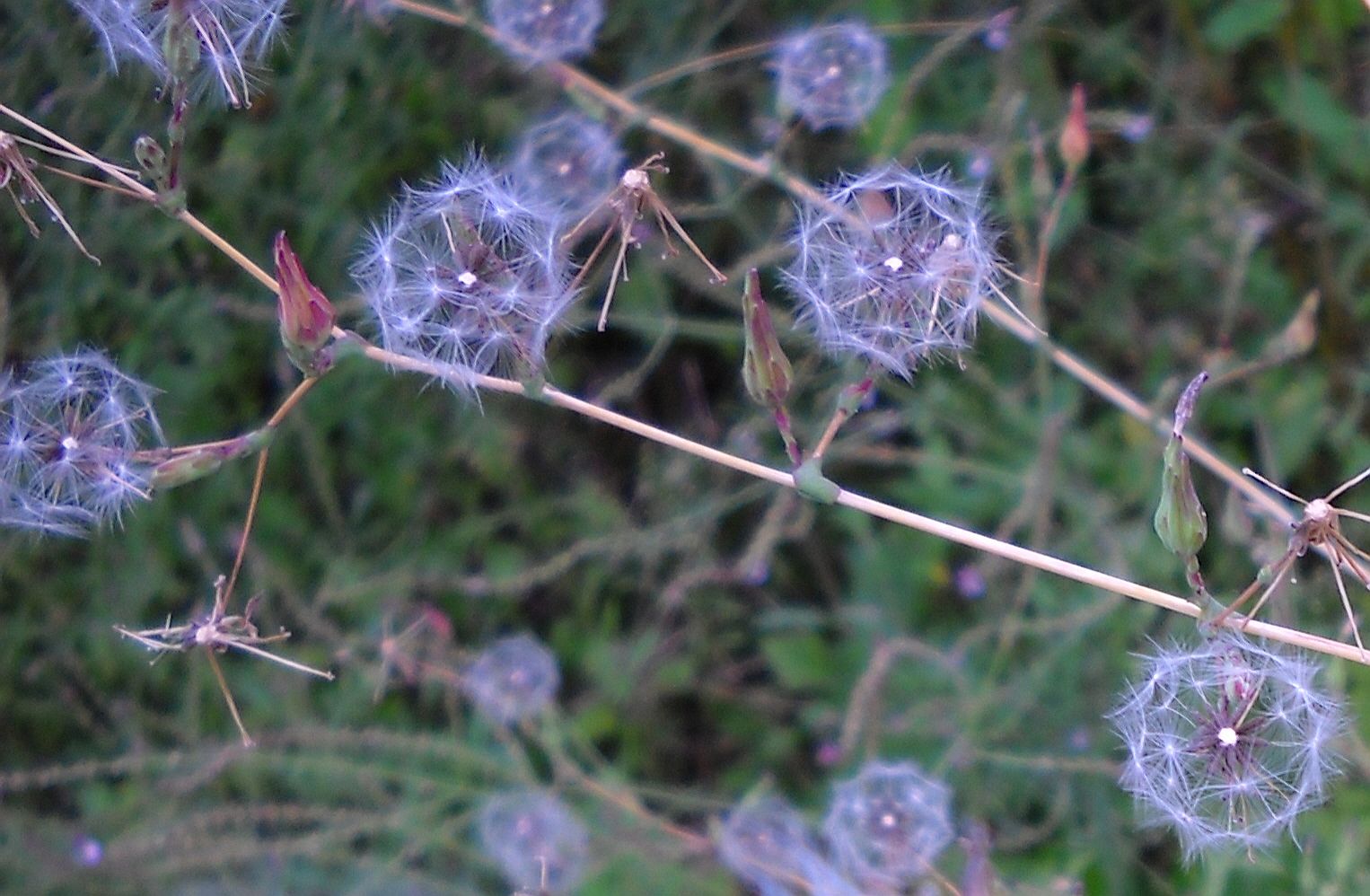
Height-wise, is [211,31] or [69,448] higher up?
[211,31]

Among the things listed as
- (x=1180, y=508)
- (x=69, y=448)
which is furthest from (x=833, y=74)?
(x=69, y=448)

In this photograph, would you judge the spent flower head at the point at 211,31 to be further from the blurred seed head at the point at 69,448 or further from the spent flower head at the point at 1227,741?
the spent flower head at the point at 1227,741

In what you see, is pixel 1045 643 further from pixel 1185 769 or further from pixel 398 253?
pixel 398 253

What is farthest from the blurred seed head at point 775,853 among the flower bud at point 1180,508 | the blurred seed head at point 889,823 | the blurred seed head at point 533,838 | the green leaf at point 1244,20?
the green leaf at point 1244,20

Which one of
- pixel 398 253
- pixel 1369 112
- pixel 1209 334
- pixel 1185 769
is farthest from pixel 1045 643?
pixel 398 253

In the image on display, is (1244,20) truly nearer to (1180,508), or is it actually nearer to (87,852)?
(1180,508)

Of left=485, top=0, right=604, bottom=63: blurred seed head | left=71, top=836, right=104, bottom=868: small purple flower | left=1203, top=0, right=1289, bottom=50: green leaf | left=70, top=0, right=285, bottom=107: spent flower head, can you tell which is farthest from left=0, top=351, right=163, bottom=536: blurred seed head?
left=1203, top=0, right=1289, bottom=50: green leaf

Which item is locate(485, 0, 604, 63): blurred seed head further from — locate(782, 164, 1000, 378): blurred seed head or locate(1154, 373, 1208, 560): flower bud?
locate(1154, 373, 1208, 560): flower bud

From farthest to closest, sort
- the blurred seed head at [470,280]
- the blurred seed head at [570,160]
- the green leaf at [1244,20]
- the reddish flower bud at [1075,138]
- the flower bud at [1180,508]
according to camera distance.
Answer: the green leaf at [1244,20]
the blurred seed head at [570,160]
the reddish flower bud at [1075,138]
the blurred seed head at [470,280]
the flower bud at [1180,508]
